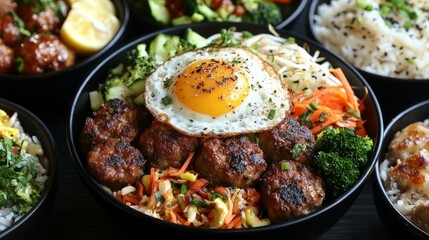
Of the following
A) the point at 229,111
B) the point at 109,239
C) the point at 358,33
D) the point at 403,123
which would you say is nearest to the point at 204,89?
the point at 229,111

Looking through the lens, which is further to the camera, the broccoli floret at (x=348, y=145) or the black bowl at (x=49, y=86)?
the black bowl at (x=49, y=86)

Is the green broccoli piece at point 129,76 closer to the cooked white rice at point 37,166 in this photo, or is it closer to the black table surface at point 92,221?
the cooked white rice at point 37,166

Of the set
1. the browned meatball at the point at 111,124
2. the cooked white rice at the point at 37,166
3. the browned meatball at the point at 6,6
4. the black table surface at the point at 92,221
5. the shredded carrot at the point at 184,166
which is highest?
the browned meatball at the point at 6,6

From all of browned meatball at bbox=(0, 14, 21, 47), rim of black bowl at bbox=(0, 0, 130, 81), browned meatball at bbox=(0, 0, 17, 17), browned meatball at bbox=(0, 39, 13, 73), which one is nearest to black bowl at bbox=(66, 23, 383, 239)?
rim of black bowl at bbox=(0, 0, 130, 81)

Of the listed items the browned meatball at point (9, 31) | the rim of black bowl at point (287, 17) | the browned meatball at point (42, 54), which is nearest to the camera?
the browned meatball at point (42, 54)

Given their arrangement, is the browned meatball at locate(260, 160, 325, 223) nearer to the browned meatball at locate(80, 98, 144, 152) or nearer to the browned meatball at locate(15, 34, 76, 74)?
the browned meatball at locate(80, 98, 144, 152)

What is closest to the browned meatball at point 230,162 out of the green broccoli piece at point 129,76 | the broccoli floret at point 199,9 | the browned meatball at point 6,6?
the green broccoli piece at point 129,76
